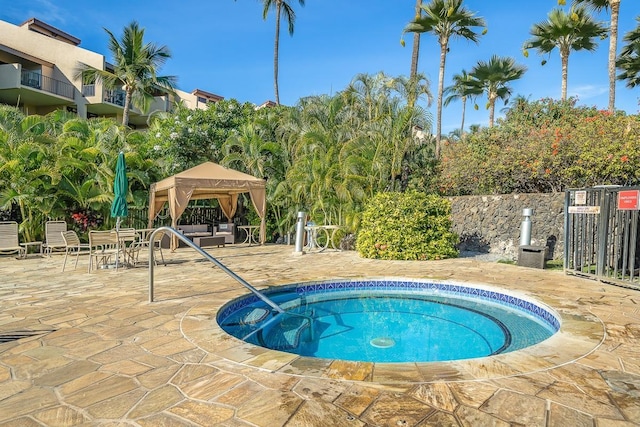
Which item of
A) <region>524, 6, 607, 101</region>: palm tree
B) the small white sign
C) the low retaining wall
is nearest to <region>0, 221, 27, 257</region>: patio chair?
the low retaining wall

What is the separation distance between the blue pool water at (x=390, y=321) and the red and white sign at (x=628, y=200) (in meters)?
2.47

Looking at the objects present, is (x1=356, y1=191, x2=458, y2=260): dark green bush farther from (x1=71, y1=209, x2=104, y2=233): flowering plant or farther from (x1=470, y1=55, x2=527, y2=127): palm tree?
(x1=470, y1=55, x2=527, y2=127): palm tree

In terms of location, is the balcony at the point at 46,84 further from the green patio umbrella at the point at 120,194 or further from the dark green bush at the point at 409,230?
the dark green bush at the point at 409,230

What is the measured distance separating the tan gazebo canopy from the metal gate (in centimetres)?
826

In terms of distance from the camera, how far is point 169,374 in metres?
2.90

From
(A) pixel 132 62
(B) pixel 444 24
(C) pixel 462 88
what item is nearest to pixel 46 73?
(A) pixel 132 62

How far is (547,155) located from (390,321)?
25.3 ft

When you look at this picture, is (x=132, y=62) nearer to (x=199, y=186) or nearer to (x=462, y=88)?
(x=199, y=186)

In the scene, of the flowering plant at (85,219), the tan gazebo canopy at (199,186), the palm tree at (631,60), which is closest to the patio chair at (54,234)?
the flowering plant at (85,219)

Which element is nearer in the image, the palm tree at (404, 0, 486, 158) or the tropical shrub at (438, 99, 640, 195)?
the tropical shrub at (438, 99, 640, 195)

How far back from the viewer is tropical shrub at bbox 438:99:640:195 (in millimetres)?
9508

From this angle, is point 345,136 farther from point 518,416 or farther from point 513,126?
point 518,416

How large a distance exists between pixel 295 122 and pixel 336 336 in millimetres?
10809

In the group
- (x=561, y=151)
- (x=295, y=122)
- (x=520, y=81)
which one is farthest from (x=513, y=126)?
(x=520, y=81)
